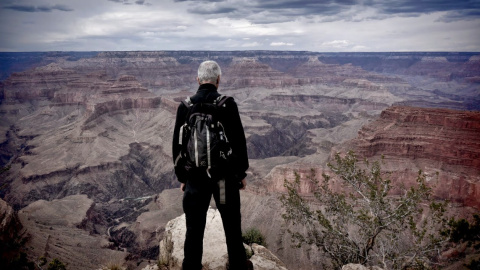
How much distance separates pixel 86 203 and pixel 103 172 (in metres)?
20.3

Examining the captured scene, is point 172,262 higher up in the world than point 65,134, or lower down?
higher up

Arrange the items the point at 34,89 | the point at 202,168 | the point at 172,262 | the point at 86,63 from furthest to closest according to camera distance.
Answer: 1. the point at 86,63
2. the point at 34,89
3. the point at 172,262
4. the point at 202,168

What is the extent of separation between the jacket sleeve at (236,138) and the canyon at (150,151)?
27.7 ft

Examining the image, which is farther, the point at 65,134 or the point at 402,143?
the point at 65,134

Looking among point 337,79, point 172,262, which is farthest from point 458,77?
point 172,262

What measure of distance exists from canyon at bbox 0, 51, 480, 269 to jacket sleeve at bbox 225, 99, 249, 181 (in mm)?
8441

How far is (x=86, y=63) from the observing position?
18950 centimetres

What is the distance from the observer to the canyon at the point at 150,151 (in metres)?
37.7

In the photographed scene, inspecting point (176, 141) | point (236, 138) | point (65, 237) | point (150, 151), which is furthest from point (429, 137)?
point (150, 151)

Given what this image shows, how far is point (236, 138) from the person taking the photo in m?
5.63

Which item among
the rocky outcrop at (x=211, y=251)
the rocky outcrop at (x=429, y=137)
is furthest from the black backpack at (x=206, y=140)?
the rocky outcrop at (x=429, y=137)

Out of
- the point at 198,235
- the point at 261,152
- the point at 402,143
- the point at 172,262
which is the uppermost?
the point at 198,235

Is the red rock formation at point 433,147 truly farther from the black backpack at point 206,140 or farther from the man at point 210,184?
the black backpack at point 206,140

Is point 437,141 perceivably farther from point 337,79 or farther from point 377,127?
point 337,79
